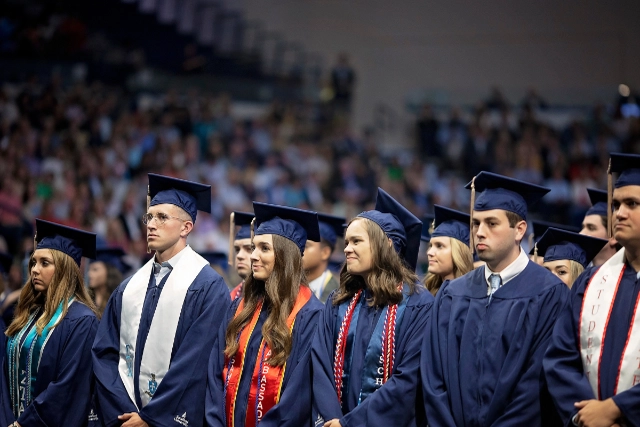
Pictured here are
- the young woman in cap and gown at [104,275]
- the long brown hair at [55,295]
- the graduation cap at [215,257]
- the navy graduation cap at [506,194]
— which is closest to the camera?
the navy graduation cap at [506,194]

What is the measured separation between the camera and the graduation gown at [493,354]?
3695mm

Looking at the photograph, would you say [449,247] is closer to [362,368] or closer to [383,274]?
[383,274]

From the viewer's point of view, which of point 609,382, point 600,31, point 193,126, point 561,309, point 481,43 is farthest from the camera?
point 481,43

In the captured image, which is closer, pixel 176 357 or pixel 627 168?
pixel 627 168

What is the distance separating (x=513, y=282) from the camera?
3.94 metres

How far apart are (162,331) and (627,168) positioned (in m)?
2.60

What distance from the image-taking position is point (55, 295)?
491 centimetres

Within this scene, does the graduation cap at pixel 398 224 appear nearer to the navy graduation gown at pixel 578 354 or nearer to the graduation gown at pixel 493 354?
the graduation gown at pixel 493 354

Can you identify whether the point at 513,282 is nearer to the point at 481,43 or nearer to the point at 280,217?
the point at 280,217

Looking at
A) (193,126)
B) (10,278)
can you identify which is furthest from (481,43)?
(10,278)

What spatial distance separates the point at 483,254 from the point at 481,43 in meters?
14.1

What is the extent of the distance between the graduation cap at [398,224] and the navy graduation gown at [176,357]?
1.00m

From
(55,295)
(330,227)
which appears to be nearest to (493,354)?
(330,227)

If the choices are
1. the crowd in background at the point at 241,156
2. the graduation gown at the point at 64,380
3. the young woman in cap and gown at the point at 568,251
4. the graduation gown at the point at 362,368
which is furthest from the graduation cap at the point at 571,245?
the crowd in background at the point at 241,156
